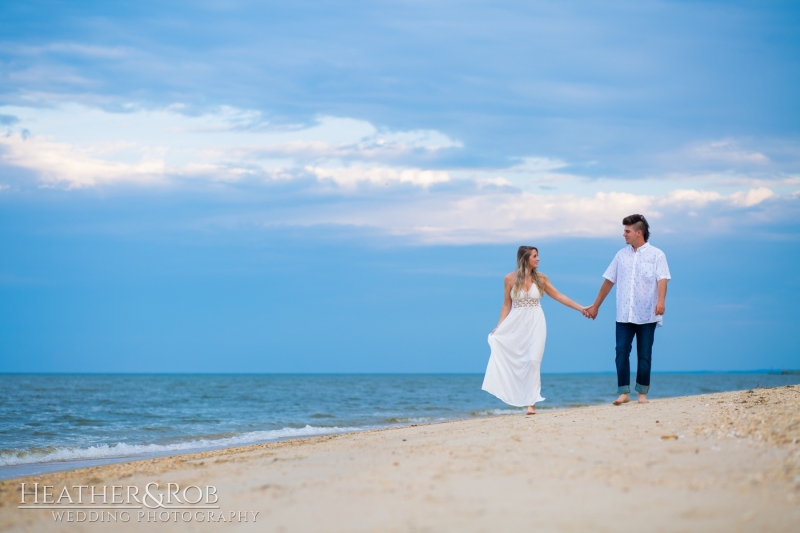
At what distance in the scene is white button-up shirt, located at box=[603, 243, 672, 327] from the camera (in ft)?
31.4

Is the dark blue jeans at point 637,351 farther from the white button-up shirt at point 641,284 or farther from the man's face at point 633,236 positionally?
the man's face at point 633,236

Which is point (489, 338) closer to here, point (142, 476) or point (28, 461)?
point (142, 476)

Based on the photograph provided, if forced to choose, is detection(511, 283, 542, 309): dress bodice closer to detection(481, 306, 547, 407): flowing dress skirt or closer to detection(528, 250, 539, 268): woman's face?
detection(481, 306, 547, 407): flowing dress skirt

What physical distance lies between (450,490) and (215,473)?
2.40 meters

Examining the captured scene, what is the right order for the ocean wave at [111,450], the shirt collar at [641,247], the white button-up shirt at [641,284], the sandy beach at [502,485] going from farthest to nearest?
the ocean wave at [111,450], the shirt collar at [641,247], the white button-up shirt at [641,284], the sandy beach at [502,485]

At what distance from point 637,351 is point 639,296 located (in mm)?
798

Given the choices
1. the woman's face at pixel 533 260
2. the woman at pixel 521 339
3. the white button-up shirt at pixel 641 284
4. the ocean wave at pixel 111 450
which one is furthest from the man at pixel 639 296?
the ocean wave at pixel 111 450

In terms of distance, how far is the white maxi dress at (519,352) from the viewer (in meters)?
9.91

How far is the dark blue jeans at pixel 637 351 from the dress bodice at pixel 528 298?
1207 mm

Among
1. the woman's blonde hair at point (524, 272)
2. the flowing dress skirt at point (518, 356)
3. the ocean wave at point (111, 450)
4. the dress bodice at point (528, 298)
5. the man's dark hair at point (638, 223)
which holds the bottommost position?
the ocean wave at point (111, 450)

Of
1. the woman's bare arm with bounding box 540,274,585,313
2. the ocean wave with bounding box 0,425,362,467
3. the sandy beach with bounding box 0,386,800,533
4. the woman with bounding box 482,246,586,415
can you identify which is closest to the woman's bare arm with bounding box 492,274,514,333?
the woman with bounding box 482,246,586,415

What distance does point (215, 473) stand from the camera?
19.5 ft

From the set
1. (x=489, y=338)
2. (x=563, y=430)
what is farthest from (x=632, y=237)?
(x=563, y=430)

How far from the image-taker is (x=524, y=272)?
9.92m
